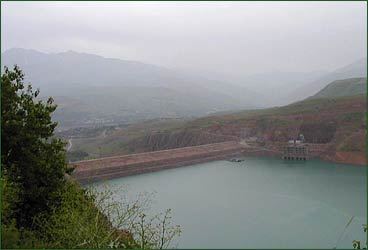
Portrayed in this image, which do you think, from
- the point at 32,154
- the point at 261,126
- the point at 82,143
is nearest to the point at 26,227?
the point at 32,154

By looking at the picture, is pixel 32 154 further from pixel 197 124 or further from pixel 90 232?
A: pixel 197 124

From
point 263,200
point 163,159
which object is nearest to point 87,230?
point 263,200

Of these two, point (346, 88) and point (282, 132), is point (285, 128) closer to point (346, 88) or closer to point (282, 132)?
point (282, 132)

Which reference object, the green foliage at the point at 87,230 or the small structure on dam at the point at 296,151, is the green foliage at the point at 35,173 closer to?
the green foliage at the point at 87,230

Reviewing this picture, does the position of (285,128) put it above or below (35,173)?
above

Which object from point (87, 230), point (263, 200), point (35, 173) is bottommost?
point (263, 200)

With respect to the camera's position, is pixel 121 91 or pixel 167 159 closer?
pixel 167 159

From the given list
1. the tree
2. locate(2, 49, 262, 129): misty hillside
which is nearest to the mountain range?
locate(2, 49, 262, 129): misty hillside
